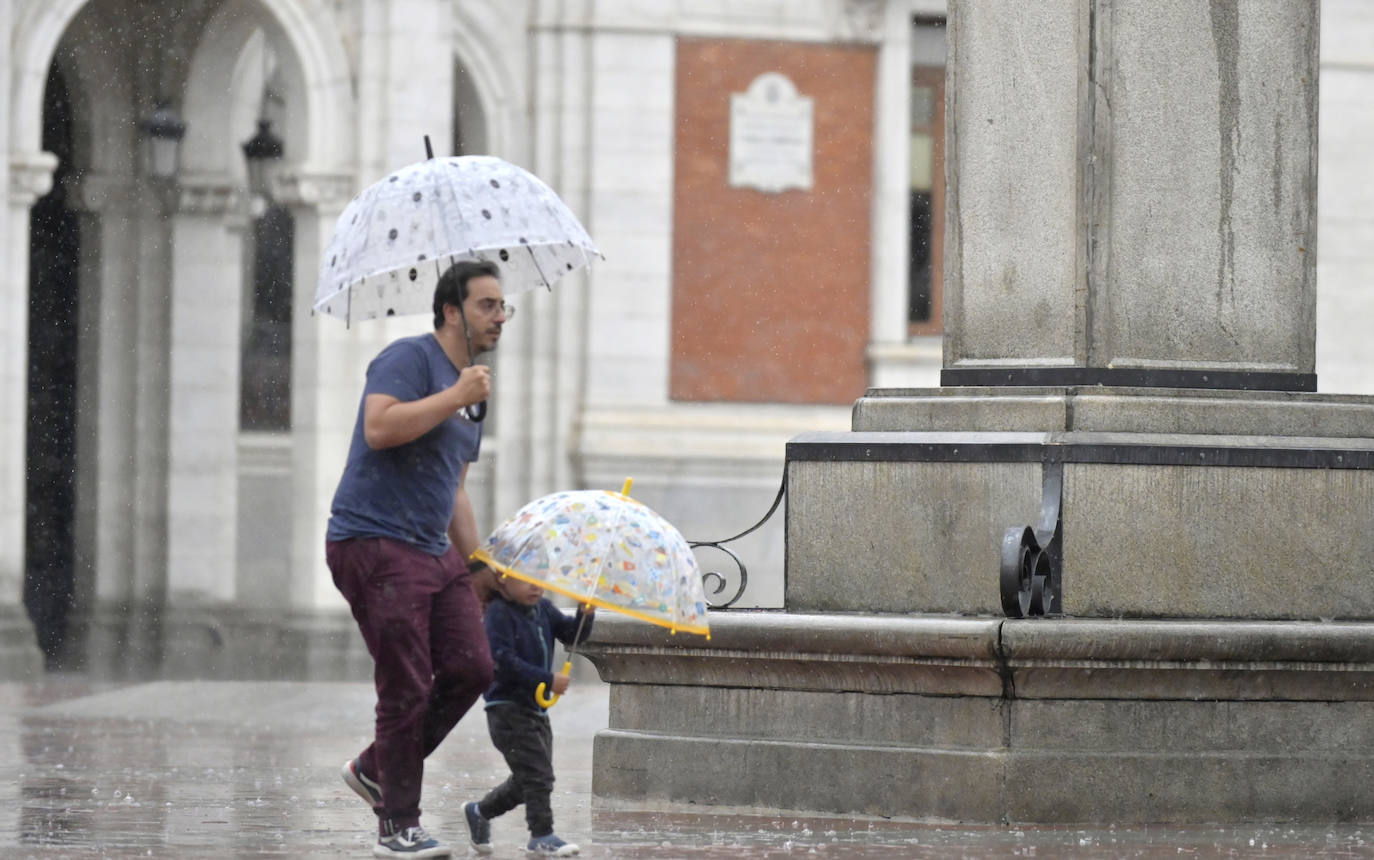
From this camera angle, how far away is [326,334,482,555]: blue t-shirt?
299 inches

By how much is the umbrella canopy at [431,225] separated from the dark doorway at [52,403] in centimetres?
1420

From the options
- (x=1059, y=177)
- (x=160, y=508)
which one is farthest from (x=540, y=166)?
(x=1059, y=177)

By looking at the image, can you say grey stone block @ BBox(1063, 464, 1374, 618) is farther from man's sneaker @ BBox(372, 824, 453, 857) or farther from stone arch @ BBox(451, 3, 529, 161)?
stone arch @ BBox(451, 3, 529, 161)

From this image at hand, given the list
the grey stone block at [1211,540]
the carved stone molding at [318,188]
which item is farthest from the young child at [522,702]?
the carved stone molding at [318,188]

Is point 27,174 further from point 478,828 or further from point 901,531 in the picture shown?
point 478,828

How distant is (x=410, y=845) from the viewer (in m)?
7.61

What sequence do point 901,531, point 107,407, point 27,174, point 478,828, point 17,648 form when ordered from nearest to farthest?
point 478,828
point 901,531
point 17,648
point 27,174
point 107,407

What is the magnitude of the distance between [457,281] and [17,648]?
463 inches

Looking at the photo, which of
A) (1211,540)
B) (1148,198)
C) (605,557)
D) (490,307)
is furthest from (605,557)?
(1148,198)

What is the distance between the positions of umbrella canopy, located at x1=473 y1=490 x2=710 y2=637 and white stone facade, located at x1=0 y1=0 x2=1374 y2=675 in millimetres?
12139

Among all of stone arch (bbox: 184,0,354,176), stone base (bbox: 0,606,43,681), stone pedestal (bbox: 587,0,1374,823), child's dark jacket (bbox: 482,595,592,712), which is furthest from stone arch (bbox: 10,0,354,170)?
child's dark jacket (bbox: 482,595,592,712)

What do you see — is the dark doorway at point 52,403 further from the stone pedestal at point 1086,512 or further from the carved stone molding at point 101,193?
the stone pedestal at point 1086,512

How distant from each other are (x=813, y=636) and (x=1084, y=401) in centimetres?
109

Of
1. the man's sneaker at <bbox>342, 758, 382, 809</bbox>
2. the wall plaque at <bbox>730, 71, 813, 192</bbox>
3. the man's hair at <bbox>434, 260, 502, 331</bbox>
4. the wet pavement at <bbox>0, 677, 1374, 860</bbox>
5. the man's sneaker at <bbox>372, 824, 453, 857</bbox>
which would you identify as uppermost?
the wall plaque at <bbox>730, 71, 813, 192</bbox>
